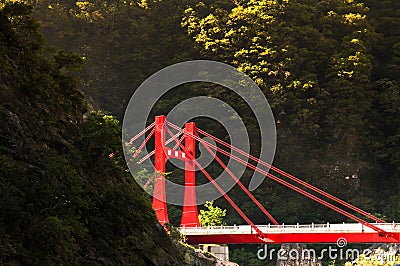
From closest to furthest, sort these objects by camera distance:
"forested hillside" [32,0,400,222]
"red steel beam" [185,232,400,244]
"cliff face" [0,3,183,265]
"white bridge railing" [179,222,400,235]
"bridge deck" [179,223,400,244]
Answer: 1. "cliff face" [0,3,183,265]
2. "red steel beam" [185,232,400,244]
3. "bridge deck" [179,223,400,244]
4. "white bridge railing" [179,222,400,235]
5. "forested hillside" [32,0,400,222]

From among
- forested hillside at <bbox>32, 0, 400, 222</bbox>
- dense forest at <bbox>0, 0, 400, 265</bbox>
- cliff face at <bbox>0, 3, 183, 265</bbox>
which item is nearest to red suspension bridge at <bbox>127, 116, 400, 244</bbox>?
dense forest at <bbox>0, 0, 400, 265</bbox>

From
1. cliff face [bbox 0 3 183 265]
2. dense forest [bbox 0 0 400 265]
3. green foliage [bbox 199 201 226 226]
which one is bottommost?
cliff face [bbox 0 3 183 265]

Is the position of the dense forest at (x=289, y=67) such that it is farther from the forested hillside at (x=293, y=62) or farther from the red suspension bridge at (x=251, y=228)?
the red suspension bridge at (x=251, y=228)

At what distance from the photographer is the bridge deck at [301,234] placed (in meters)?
19.1

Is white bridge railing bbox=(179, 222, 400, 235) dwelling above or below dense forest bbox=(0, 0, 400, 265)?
below

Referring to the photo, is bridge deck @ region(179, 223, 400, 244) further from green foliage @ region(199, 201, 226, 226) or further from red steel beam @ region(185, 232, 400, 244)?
green foliage @ region(199, 201, 226, 226)

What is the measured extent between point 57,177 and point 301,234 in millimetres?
11925

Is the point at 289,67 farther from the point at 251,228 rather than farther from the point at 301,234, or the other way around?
the point at 301,234

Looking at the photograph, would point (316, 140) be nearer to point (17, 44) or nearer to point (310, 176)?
point (310, 176)

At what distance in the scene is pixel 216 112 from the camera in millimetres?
31703

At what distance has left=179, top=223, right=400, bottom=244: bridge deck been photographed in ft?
62.5

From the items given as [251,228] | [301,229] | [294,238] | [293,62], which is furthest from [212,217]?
[293,62]

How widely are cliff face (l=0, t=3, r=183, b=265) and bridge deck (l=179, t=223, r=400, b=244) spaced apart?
7.65 metres

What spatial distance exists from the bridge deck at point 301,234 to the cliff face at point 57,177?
7.65 m
